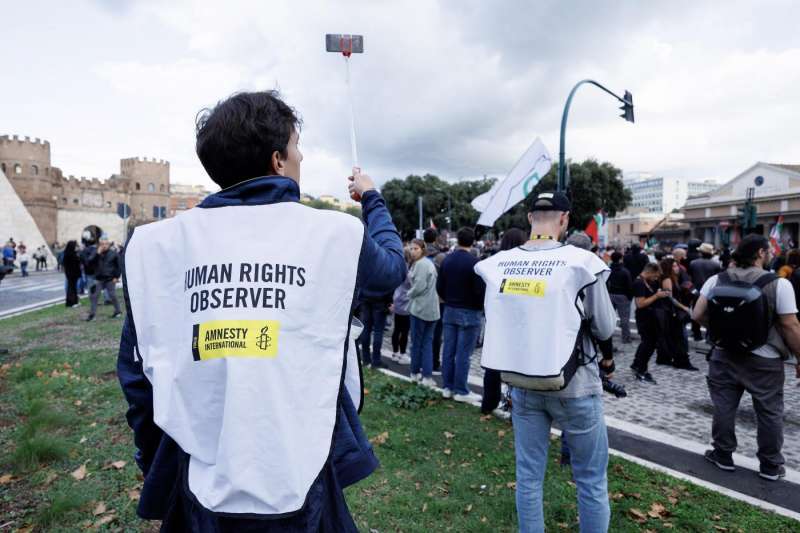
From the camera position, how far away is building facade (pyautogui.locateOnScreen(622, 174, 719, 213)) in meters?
174

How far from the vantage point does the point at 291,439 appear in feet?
4.14

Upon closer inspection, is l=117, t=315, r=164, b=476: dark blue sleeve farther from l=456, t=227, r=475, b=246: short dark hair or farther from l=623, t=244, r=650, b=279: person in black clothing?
l=623, t=244, r=650, b=279: person in black clothing

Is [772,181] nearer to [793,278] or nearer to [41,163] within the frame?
[793,278]

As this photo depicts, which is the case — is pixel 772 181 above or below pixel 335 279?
above

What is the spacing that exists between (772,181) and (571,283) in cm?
6761

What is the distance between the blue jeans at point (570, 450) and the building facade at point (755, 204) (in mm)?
53682

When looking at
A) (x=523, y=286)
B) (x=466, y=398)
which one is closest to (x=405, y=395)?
(x=466, y=398)

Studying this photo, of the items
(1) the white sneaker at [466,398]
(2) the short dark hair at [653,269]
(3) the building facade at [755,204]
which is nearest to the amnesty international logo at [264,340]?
(1) the white sneaker at [466,398]

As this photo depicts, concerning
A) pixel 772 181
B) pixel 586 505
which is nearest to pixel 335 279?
pixel 586 505

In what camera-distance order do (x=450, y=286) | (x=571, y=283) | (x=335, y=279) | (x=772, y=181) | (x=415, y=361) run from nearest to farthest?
(x=335, y=279), (x=571, y=283), (x=450, y=286), (x=415, y=361), (x=772, y=181)

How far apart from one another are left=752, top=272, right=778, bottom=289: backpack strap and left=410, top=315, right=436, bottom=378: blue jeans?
151 inches

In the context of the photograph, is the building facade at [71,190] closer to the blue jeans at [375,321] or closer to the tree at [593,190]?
the tree at [593,190]

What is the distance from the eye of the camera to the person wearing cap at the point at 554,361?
8.91 feet

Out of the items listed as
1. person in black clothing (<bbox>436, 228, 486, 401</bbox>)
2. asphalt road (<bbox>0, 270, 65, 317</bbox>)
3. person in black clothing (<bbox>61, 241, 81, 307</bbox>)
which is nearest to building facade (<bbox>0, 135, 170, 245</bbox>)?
asphalt road (<bbox>0, 270, 65, 317</bbox>)
